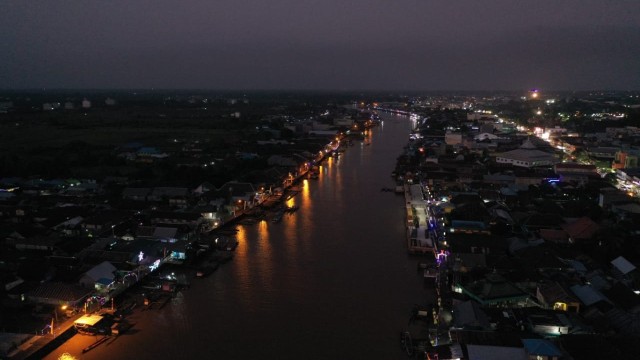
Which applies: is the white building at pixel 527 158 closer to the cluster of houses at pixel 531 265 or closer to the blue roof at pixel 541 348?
the cluster of houses at pixel 531 265

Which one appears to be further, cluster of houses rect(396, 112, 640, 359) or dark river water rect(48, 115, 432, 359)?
dark river water rect(48, 115, 432, 359)

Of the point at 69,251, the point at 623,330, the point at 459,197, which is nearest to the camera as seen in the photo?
the point at 623,330

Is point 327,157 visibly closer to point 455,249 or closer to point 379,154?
point 379,154

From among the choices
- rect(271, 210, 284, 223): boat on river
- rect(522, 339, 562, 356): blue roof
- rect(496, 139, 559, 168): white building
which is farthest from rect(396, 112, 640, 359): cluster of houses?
rect(271, 210, 284, 223): boat on river

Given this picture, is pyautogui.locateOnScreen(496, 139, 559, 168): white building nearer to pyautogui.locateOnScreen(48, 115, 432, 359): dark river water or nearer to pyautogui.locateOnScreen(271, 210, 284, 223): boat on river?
pyautogui.locateOnScreen(48, 115, 432, 359): dark river water

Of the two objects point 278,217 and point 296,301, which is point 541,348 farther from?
point 278,217

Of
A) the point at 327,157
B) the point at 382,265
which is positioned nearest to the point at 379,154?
the point at 327,157

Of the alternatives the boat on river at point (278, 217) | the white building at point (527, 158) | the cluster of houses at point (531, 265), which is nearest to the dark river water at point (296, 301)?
the boat on river at point (278, 217)
